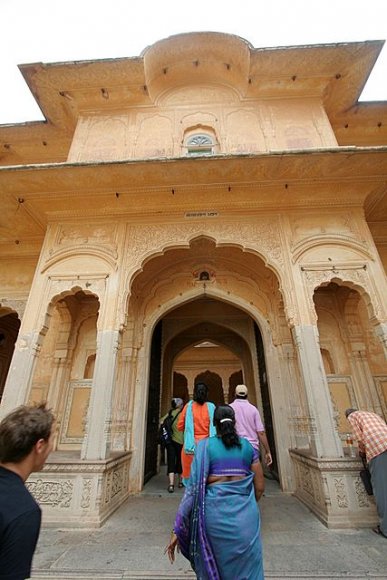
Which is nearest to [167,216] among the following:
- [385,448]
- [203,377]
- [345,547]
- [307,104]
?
[307,104]

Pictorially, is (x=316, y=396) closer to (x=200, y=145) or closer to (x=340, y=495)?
(x=340, y=495)

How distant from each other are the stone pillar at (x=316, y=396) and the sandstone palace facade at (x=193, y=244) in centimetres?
2

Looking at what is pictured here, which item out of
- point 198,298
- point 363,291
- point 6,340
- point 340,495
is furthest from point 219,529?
point 6,340

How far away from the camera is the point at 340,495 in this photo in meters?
3.68

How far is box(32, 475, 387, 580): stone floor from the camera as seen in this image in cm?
257

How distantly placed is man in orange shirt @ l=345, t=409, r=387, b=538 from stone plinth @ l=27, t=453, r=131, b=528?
11.5 feet

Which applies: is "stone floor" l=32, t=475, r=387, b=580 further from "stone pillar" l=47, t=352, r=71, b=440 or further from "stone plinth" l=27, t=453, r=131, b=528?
"stone pillar" l=47, t=352, r=71, b=440

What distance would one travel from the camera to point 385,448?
3402 mm

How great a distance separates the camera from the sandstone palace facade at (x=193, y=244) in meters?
4.49

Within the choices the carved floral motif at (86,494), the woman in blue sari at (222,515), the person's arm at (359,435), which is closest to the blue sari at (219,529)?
the woman in blue sari at (222,515)

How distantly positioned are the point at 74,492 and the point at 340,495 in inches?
141

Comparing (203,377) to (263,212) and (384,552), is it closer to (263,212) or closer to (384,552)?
(263,212)

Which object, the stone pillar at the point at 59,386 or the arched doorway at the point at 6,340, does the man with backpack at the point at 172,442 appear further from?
the arched doorway at the point at 6,340

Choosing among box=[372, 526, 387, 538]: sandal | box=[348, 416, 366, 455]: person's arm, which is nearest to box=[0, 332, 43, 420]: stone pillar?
box=[348, 416, 366, 455]: person's arm
